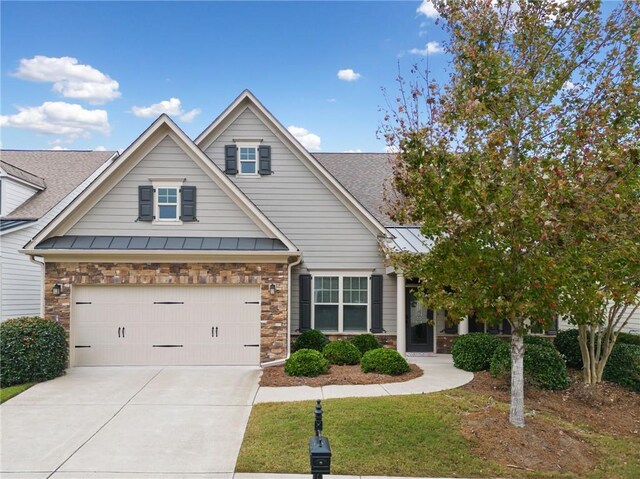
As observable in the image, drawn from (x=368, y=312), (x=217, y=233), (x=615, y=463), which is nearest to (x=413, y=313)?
(x=368, y=312)

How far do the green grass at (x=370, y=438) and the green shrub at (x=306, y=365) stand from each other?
2065 millimetres

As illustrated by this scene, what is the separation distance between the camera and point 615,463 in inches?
242

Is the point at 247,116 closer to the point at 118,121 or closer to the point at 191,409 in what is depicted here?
the point at 191,409

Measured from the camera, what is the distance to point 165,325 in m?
11.7

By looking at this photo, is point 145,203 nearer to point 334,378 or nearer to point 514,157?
point 334,378

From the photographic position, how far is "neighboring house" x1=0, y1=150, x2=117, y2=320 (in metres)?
15.5

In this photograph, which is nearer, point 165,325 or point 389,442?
point 389,442

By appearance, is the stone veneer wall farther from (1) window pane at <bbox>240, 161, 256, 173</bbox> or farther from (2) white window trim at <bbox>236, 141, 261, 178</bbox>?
(1) window pane at <bbox>240, 161, 256, 173</bbox>

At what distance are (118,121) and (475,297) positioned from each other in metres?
23.2

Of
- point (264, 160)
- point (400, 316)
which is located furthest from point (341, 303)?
point (264, 160)

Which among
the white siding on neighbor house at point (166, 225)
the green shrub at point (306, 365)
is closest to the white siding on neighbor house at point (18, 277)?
the white siding on neighbor house at point (166, 225)

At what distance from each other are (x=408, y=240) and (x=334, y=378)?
5.76 m

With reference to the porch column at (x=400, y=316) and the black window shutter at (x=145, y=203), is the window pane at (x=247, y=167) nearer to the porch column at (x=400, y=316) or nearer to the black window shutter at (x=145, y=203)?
the black window shutter at (x=145, y=203)

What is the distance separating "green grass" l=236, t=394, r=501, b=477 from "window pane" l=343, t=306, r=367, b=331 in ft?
16.9
